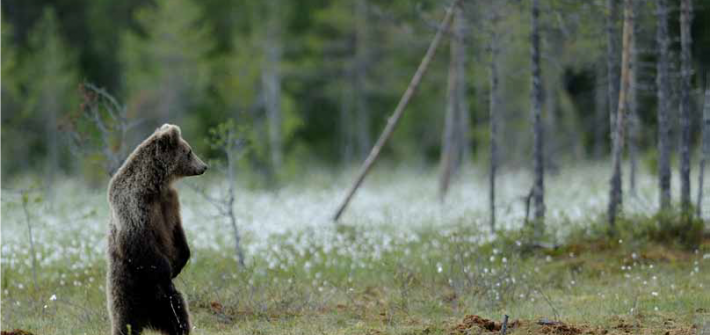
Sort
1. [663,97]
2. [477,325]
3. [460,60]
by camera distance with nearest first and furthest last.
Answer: [477,325]
[663,97]
[460,60]

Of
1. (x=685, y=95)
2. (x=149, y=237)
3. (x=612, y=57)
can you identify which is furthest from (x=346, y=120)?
(x=149, y=237)

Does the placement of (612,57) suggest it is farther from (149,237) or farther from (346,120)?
(346,120)

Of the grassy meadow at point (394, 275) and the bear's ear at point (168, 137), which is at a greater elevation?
the bear's ear at point (168, 137)

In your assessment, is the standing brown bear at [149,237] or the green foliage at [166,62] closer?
the standing brown bear at [149,237]

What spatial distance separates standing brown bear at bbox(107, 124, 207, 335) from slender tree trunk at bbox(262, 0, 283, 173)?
27.6m

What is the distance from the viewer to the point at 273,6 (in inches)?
1469

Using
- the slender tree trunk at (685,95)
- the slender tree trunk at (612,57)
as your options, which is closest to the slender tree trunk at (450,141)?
the slender tree trunk at (612,57)

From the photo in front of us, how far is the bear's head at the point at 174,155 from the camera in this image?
7930mm

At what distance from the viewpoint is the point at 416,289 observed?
462 inches

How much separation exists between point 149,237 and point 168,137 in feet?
3.13

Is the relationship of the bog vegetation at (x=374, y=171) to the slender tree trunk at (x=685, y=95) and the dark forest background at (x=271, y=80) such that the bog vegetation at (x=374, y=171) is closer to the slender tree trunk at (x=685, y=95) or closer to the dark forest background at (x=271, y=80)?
the slender tree trunk at (x=685, y=95)

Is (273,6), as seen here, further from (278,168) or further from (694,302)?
(694,302)

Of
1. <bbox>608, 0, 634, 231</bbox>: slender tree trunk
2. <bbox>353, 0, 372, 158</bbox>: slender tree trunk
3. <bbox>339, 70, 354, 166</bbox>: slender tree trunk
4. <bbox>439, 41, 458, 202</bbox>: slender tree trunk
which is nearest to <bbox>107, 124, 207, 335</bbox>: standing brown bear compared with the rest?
<bbox>608, 0, 634, 231</bbox>: slender tree trunk

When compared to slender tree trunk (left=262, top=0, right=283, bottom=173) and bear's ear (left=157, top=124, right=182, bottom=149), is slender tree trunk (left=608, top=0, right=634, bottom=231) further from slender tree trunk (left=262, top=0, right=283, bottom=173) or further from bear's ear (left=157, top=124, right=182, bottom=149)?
slender tree trunk (left=262, top=0, right=283, bottom=173)
